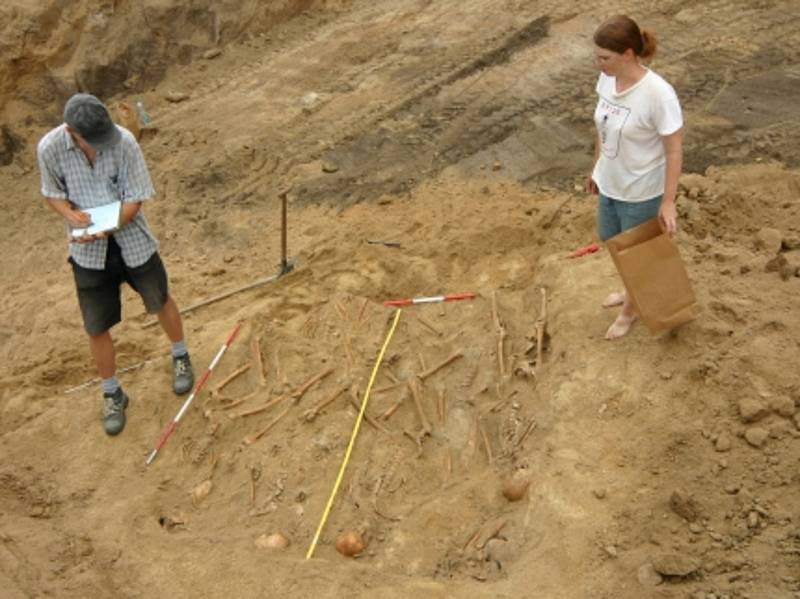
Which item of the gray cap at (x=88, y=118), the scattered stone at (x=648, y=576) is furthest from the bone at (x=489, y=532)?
the gray cap at (x=88, y=118)

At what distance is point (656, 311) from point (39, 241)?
502 cm

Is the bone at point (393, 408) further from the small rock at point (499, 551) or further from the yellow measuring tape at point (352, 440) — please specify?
the small rock at point (499, 551)

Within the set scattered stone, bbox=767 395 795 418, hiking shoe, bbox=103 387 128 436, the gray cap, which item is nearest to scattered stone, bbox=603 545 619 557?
scattered stone, bbox=767 395 795 418

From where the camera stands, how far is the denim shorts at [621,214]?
3.95 m

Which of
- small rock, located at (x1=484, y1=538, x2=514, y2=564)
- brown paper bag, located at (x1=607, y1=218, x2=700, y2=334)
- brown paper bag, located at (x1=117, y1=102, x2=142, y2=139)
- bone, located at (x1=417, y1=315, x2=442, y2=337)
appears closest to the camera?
small rock, located at (x1=484, y1=538, x2=514, y2=564)

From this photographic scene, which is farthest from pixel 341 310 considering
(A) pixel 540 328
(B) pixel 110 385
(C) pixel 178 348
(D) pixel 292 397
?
(B) pixel 110 385

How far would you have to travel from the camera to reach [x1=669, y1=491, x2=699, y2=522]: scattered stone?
11.1ft

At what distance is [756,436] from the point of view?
361 cm

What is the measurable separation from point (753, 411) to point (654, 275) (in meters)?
0.73

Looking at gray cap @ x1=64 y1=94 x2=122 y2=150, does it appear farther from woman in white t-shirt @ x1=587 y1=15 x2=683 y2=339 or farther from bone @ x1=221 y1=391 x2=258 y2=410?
woman in white t-shirt @ x1=587 y1=15 x2=683 y2=339

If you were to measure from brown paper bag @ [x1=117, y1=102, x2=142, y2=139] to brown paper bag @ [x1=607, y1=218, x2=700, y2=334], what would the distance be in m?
5.18

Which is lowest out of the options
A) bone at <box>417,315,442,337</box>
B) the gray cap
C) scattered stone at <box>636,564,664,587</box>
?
bone at <box>417,315,442,337</box>

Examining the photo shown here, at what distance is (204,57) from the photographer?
855 centimetres

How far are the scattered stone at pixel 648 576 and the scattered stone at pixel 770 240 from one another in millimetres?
2305
